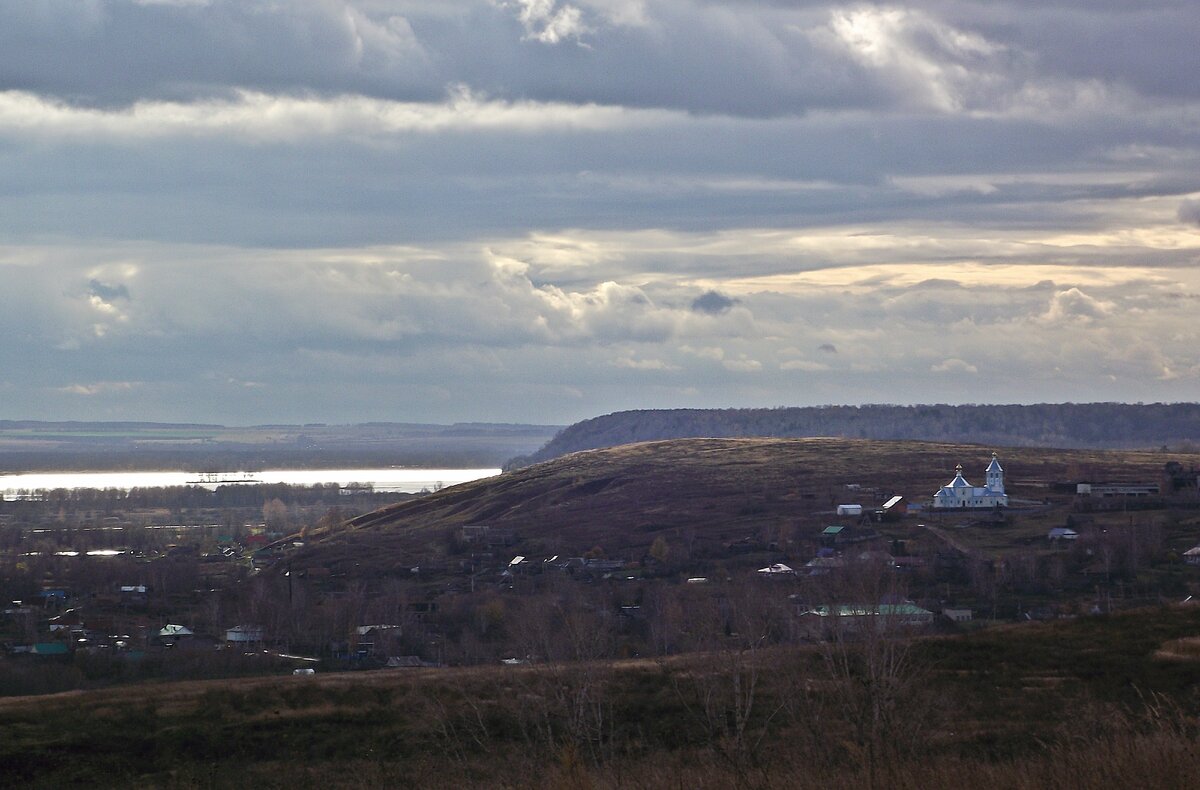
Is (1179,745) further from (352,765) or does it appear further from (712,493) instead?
(712,493)

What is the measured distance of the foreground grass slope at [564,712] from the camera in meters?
36.3

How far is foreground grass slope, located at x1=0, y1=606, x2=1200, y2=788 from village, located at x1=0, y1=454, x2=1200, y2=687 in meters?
6.84

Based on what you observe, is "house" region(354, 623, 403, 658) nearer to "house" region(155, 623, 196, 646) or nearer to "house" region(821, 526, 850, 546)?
"house" region(155, 623, 196, 646)

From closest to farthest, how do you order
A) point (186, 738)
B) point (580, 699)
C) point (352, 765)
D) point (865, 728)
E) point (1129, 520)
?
point (865, 728) < point (580, 699) < point (352, 765) < point (186, 738) < point (1129, 520)

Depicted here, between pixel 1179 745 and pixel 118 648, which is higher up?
pixel 1179 745

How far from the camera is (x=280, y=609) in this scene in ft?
352

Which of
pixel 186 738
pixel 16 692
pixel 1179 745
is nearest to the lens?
pixel 1179 745

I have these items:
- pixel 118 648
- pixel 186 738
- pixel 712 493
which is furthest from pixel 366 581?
pixel 186 738

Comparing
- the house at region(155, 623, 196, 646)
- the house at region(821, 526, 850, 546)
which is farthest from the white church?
the house at region(155, 623, 196, 646)

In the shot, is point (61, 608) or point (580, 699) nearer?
point (580, 699)

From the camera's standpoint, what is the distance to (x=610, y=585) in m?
121

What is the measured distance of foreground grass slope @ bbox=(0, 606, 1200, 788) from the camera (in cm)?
3631

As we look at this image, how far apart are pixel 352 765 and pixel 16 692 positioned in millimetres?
36327

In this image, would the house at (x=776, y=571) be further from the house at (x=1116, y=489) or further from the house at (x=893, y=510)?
the house at (x=1116, y=489)
